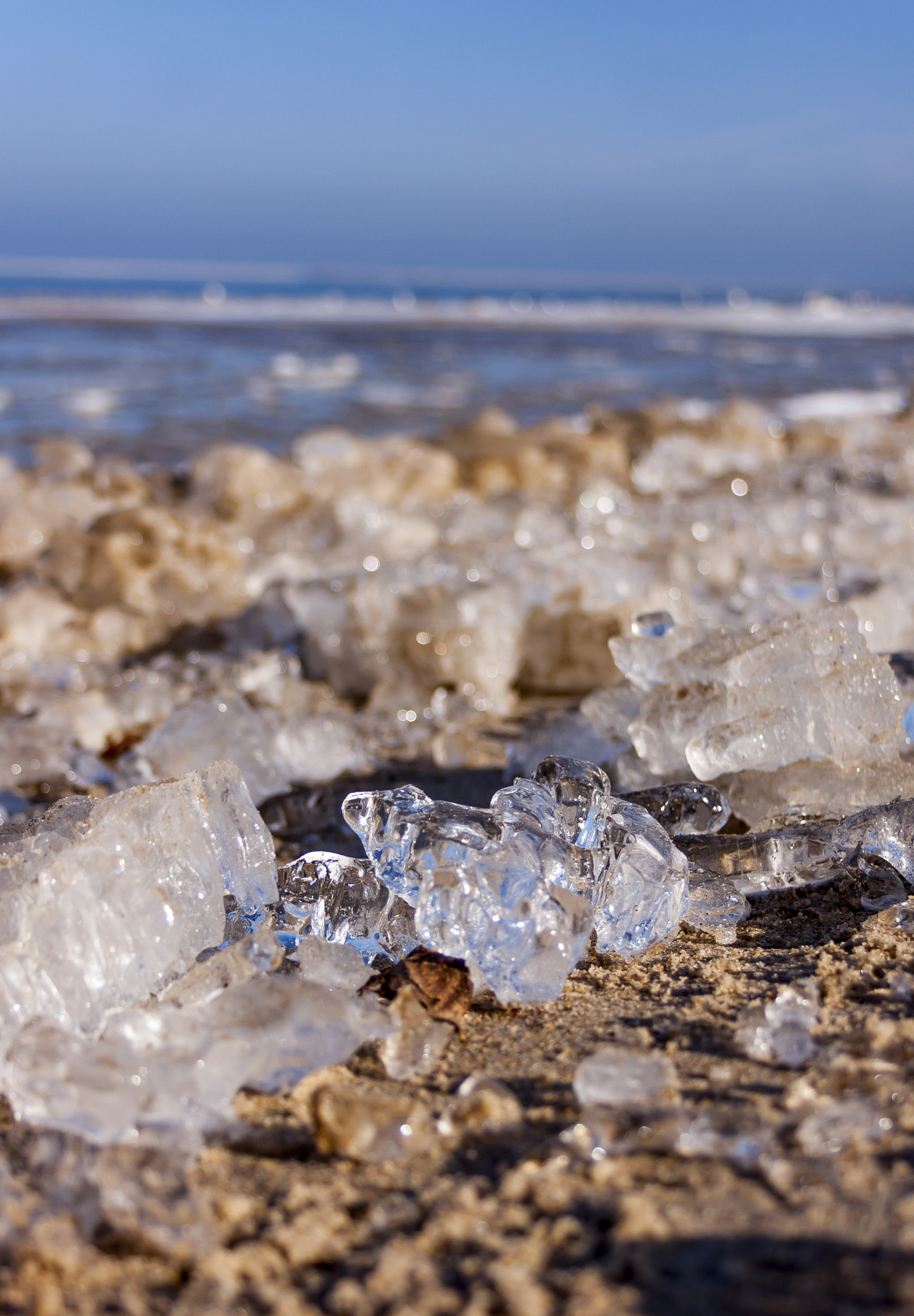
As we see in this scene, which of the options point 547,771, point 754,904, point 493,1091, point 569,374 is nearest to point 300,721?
point 547,771

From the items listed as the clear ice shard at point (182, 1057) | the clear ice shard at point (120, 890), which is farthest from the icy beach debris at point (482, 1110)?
the clear ice shard at point (120, 890)

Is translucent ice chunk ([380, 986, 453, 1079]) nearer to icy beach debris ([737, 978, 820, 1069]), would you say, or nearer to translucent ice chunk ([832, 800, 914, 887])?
icy beach debris ([737, 978, 820, 1069])

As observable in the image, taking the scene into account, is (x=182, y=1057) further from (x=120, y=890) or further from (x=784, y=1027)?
(x=784, y=1027)

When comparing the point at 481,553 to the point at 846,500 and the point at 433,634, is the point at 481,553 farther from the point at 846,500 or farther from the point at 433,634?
the point at 846,500

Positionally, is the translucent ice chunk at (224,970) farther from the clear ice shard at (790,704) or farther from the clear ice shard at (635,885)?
the clear ice shard at (790,704)

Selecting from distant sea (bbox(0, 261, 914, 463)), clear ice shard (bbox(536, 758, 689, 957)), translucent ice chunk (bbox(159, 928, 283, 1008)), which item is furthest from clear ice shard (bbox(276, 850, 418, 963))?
distant sea (bbox(0, 261, 914, 463))
